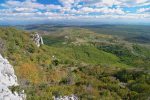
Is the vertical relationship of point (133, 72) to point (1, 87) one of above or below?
below

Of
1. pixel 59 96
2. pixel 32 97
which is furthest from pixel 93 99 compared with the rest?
pixel 32 97

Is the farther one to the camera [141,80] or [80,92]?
[141,80]

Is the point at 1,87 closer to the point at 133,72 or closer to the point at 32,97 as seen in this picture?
the point at 32,97

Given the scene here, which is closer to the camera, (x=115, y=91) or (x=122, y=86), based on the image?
(x=115, y=91)

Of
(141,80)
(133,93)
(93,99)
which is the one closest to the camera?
(93,99)

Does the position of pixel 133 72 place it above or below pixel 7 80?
below

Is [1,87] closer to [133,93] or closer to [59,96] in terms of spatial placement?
[59,96]

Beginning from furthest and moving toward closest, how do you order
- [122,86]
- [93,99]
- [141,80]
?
[141,80]
[122,86]
[93,99]

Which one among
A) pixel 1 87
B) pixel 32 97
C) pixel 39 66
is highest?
pixel 1 87

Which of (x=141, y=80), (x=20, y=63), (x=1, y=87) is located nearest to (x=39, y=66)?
(x=20, y=63)
